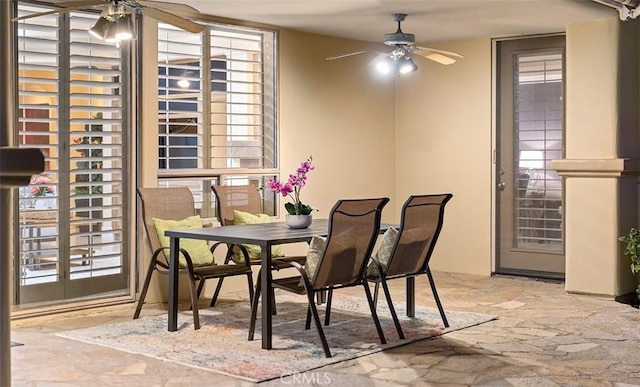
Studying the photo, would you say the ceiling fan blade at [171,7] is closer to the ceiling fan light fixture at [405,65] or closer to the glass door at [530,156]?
the ceiling fan light fixture at [405,65]

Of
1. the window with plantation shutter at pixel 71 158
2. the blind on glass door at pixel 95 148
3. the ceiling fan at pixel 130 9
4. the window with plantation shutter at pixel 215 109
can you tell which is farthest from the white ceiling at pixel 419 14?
the ceiling fan at pixel 130 9

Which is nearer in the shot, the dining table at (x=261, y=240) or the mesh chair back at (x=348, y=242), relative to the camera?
the mesh chair back at (x=348, y=242)

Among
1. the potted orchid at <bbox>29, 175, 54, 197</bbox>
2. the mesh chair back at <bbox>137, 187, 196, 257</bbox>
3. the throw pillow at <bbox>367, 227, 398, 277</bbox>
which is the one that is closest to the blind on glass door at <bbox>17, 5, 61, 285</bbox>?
the potted orchid at <bbox>29, 175, 54, 197</bbox>

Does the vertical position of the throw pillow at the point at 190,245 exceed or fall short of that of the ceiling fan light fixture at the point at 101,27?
it falls short

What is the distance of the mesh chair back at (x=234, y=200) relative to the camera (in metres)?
6.28

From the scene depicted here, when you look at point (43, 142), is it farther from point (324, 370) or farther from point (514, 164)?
point (514, 164)

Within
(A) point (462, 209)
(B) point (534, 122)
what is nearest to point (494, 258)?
(A) point (462, 209)

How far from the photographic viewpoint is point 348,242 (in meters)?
4.70

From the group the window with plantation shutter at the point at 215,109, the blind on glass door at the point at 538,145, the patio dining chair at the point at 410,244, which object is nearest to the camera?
the patio dining chair at the point at 410,244

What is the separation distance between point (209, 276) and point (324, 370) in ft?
4.44

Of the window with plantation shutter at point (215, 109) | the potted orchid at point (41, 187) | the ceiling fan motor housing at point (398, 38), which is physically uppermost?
the ceiling fan motor housing at point (398, 38)

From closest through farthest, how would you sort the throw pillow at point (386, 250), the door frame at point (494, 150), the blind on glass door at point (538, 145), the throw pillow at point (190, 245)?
1. the throw pillow at point (386, 250)
2. the throw pillow at point (190, 245)
3. the blind on glass door at point (538, 145)
4. the door frame at point (494, 150)

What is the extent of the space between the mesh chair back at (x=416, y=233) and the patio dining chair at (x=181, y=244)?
114 centimetres

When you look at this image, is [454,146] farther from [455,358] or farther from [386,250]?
[455,358]
